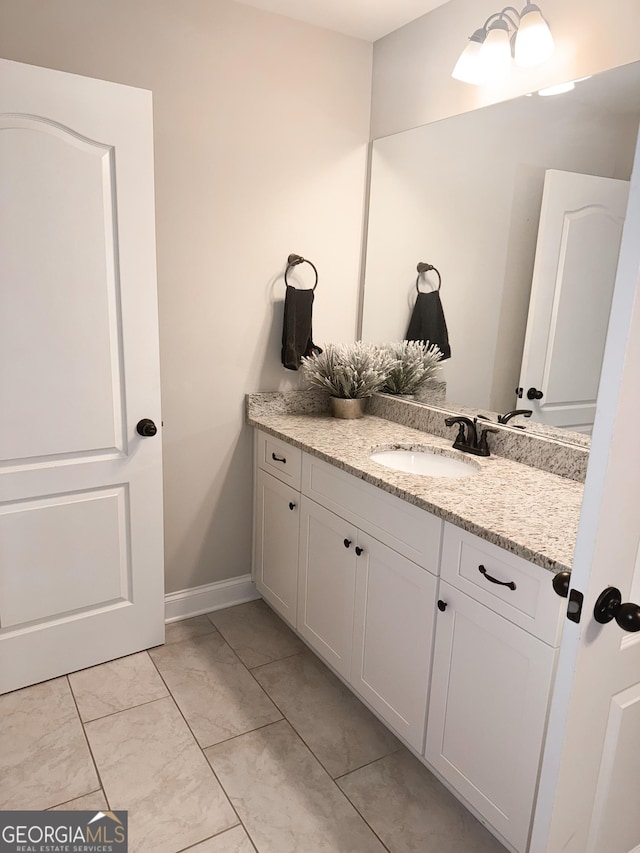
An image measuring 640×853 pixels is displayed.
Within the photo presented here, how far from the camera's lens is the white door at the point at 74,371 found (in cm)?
191

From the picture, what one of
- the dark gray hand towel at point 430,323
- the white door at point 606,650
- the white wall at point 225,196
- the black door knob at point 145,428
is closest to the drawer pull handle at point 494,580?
the white door at point 606,650

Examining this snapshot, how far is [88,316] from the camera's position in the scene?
2.05 meters

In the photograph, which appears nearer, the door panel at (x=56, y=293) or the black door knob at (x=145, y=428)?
the door panel at (x=56, y=293)

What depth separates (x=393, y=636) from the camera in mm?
1853

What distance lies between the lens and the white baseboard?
2650 mm

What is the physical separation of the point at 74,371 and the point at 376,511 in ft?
3.66

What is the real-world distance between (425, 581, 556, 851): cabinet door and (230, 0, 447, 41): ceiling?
209cm

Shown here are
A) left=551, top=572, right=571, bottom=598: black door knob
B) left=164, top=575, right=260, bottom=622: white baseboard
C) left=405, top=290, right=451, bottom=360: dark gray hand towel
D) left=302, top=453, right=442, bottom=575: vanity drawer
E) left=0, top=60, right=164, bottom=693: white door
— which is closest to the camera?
left=551, top=572, right=571, bottom=598: black door knob

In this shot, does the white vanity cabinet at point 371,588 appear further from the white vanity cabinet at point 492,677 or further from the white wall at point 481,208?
the white wall at point 481,208

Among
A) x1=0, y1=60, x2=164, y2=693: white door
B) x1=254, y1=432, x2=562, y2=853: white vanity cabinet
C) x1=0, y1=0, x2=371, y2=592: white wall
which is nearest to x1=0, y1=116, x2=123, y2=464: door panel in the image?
x1=0, y1=60, x2=164, y2=693: white door

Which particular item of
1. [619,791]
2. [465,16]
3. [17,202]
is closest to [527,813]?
[619,791]

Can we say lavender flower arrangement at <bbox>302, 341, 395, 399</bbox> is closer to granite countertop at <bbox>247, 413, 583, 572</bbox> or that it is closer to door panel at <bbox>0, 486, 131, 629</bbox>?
granite countertop at <bbox>247, 413, 583, 572</bbox>

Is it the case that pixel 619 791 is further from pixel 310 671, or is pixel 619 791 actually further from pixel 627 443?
pixel 310 671

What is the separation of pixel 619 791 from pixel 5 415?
1.94m
